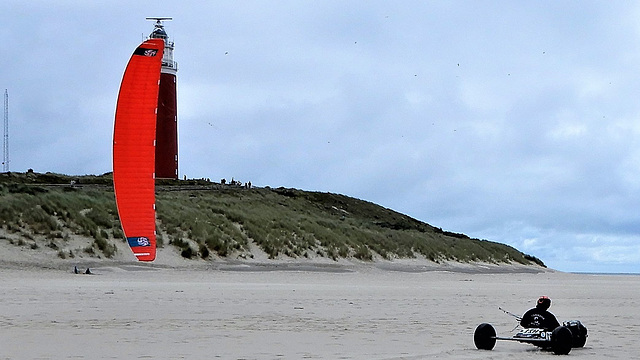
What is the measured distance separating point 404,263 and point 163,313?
24.2 metres

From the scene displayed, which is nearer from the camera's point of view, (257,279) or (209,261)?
(257,279)

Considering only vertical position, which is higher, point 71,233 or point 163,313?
point 71,233

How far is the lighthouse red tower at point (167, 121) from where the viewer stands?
148 feet

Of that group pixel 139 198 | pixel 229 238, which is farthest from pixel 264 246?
pixel 139 198

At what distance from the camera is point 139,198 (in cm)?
1775

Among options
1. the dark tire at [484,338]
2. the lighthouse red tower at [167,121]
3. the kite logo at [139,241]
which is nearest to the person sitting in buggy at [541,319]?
the dark tire at [484,338]

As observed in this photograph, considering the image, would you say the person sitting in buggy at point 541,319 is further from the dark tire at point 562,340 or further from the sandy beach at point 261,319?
the dark tire at point 562,340

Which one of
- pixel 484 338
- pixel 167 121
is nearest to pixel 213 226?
pixel 167 121

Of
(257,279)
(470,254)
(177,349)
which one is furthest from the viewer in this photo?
(470,254)

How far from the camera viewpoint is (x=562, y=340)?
9.51m

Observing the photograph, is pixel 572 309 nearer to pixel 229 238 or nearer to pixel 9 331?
pixel 9 331

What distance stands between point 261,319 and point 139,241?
5682mm

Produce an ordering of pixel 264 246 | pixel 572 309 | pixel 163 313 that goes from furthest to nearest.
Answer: pixel 264 246 < pixel 572 309 < pixel 163 313

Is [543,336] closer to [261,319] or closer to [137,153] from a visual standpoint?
[261,319]
